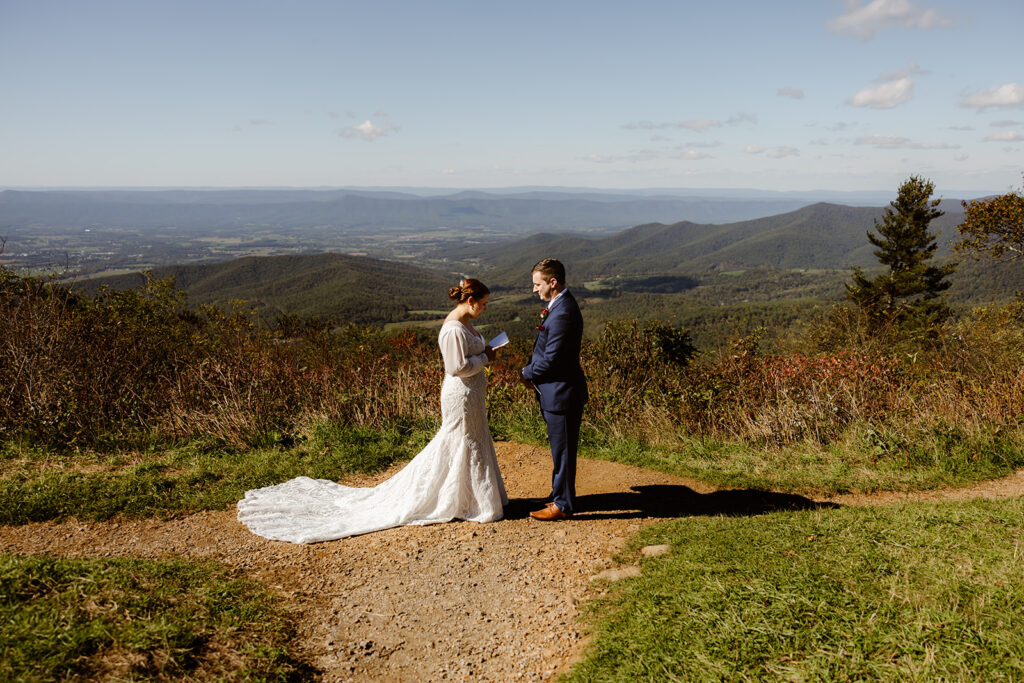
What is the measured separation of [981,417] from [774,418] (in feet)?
7.18

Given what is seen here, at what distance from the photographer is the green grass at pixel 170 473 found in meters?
4.86

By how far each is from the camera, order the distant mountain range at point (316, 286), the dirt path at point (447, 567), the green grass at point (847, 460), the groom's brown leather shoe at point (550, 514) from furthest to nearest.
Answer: the distant mountain range at point (316, 286)
the green grass at point (847, 460)
the groom's brown leather shoe at point (550, 514)
the dirt path at point (447, 567)

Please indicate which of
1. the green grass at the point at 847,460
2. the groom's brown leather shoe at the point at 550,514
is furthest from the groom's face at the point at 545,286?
the green grass at the point at 847,460

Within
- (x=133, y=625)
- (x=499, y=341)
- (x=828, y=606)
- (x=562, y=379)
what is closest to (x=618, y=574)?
(x=828, y=606)

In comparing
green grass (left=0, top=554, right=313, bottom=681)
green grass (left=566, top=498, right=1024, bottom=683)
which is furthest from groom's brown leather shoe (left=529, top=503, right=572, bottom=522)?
green grass (left=0, top=554, right=313, bottom=681)

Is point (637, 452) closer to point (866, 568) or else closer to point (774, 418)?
point (774, 418)

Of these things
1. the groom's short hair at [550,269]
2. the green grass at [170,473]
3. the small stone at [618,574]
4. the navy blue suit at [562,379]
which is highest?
the groom's short hair at [550,269]

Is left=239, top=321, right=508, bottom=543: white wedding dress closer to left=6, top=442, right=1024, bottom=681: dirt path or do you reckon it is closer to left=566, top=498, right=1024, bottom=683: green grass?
left=6, top=442, right=1024, bottom=681: dirt path

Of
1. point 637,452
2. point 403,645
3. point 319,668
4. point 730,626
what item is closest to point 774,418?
point 637,452

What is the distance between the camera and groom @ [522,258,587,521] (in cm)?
427

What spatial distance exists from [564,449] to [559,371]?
2.28 ft

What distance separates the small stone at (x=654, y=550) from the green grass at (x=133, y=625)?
2348 millimetres

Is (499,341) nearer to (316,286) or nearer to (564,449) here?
(564,449)

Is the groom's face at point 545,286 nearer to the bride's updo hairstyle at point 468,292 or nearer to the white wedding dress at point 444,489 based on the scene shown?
the bride's updo hairstyle at point 468,292
